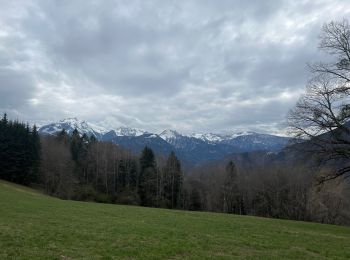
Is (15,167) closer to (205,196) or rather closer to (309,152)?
(205,196)

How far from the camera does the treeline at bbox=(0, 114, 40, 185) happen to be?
79.8 metres

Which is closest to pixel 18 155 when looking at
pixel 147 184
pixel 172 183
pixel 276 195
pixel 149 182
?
pixel 147 184

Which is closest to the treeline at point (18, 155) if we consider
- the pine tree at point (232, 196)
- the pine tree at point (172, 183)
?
the pine tree at point (172, 183)

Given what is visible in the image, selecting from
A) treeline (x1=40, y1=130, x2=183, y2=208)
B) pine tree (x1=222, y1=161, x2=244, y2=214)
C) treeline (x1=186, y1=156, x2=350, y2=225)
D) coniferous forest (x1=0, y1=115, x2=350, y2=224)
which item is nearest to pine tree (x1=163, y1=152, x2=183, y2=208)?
treeline (x1=40, y1=130, x2=183, y2=208)

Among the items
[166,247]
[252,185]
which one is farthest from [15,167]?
[166,247]

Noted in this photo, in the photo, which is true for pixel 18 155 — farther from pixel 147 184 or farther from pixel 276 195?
pixel 276 195

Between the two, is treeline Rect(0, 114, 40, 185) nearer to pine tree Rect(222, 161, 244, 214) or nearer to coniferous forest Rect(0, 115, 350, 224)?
coniferous forest Rect(0, 115, 350, 224)

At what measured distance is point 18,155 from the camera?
81.4 metres

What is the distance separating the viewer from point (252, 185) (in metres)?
86.3

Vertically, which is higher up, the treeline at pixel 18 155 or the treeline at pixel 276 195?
the treeline at pixel 18 155

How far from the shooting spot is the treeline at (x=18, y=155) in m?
79.8

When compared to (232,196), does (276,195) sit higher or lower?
higher

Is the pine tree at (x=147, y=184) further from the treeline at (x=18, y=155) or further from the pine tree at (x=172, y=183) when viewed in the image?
the treeline at (x=18, y=155)

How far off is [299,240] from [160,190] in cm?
7429
